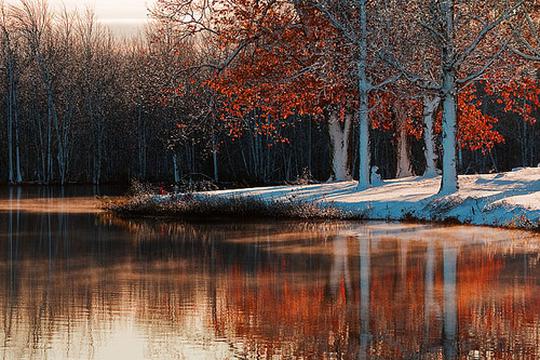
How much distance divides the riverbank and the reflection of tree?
2.27m

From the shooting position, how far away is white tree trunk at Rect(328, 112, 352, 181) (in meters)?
38.9

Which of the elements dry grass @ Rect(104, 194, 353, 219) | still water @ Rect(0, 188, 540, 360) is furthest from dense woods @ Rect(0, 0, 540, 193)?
still water @ Rect(0, 188, 540, 360)

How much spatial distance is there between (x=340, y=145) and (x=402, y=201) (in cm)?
907

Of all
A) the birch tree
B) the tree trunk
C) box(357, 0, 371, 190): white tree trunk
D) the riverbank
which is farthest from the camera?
the tree trunk

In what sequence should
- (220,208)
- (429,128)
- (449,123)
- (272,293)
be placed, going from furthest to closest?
(429,128), (220,208), (449,123), (272,293)

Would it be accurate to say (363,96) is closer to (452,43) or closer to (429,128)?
(429,128)

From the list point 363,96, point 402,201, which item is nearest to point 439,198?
point 402,201

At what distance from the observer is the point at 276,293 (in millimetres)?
16172

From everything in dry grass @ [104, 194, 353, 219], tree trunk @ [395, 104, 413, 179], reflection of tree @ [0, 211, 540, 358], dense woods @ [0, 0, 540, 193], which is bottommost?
reflection of tree @ [0, 211, 540, 358]

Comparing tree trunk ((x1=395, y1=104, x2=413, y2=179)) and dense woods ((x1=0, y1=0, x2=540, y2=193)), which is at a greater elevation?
dense woods ((x1=0, y1=0, x2=540, y2=193))

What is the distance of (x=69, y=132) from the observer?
68.6 meters

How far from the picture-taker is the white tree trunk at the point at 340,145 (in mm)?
38906

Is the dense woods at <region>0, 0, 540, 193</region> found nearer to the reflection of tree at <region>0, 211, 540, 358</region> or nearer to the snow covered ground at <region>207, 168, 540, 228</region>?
the snow covered ground at <region>207, 168, 540, 228</region>

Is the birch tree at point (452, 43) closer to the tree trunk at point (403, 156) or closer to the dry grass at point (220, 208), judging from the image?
the dry grass at point (220, 208)
